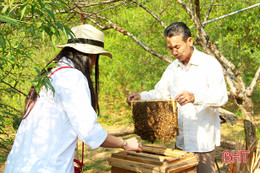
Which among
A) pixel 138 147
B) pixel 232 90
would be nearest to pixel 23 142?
pixel 138 147

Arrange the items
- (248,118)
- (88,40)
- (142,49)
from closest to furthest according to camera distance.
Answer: (88,40) → (248,118) → (142,49)

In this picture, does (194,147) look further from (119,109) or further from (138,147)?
(119,109)

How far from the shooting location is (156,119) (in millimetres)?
2848

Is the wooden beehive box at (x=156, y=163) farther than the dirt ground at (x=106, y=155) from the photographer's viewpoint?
No

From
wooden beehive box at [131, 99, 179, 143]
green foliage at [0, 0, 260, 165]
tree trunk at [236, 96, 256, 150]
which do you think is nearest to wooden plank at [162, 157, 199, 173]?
wooden beehive box at [131, 99, 179, 143]

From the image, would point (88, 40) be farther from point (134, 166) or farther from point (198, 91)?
point (198, 91)

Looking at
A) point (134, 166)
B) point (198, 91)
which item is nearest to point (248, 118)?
point (198, 91)

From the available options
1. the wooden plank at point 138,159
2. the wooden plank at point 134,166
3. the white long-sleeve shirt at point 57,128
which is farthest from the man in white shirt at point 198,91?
the white long-sleeve shirt at point 57,128

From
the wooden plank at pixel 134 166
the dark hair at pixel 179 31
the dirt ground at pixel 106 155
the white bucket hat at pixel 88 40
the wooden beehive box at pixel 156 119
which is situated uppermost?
the dark hair at pixel 179 31

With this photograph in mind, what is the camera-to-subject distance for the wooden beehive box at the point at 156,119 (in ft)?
8.96

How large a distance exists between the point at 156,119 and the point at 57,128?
1378mm

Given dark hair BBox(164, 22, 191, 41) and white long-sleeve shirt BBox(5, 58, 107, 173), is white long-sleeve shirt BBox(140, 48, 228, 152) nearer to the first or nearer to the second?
dark hair BBox(164, 22, 191, 41)

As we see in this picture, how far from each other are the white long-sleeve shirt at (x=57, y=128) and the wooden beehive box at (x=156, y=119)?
45.5 inches

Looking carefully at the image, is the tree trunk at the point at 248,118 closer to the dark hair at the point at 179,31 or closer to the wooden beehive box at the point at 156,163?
the dark hair at the point at 179,31
